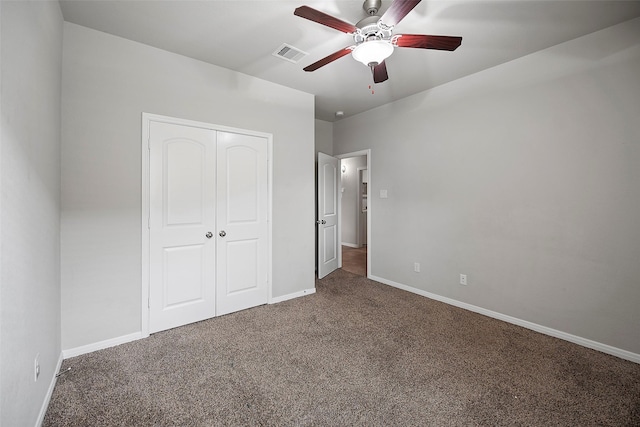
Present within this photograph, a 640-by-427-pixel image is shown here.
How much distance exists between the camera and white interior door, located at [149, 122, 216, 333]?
8.43 ft

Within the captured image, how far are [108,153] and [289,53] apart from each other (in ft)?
6.07

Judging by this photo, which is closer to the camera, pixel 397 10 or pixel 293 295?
pixel 397 10

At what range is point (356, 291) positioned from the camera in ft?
12.5

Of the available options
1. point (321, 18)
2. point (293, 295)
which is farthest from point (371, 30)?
point (293, 295)

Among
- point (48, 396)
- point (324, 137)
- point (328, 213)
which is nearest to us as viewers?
point (48, 396)

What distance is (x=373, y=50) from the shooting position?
5.87 feet

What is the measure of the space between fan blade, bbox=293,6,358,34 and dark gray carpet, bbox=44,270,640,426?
2341mm

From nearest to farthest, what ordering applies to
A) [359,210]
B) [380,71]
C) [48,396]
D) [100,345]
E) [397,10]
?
[397,10], [48,396], [380,71], [100,345], [359,210]

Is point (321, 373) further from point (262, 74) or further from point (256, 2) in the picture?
point (262, 74)

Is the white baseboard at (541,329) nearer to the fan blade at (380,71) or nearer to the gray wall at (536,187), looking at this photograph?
the gray wall at (536,187)

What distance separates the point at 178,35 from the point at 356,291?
3.44 m

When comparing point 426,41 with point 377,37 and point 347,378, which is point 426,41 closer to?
point 377,37

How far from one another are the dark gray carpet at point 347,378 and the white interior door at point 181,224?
0.22 m

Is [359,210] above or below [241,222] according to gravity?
above
